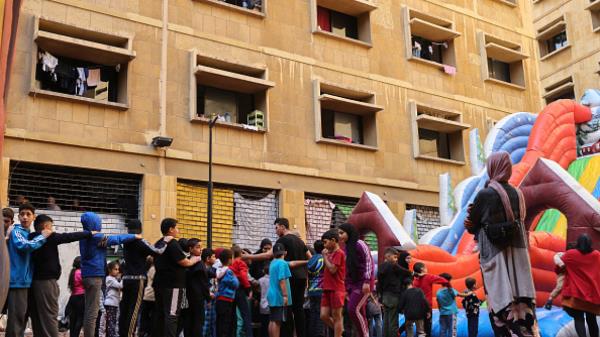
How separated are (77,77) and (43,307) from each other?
10096 millimetres

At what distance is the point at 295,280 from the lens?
982 centimetres

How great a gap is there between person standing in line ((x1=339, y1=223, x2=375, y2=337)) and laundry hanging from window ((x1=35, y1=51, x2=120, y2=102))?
387 inches

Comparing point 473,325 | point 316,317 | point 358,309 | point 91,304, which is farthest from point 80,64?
point 473,325

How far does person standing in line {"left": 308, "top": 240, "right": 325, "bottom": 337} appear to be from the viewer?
9.79 metres

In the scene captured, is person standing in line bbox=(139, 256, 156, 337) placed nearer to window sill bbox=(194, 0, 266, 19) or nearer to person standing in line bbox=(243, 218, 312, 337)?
person standing in line bbox=(243, 218, 312, 337)

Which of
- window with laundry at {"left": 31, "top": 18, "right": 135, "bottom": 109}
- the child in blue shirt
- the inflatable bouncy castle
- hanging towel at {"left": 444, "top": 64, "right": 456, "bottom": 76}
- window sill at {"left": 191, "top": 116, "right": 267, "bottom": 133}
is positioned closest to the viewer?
the child in blue shirt

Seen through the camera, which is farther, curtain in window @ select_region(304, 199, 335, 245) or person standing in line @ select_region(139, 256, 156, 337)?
curtain in window @ select_region(304, 199, 335, 245)

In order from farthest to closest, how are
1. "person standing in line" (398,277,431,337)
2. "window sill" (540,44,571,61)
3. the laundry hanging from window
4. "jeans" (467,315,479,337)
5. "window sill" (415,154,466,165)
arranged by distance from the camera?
1. "window sill" (540,44,571,61)
2. "window sill" (415,154,466,165)
3. the laundry hanging from window
4. "jeans" (467,315,479,337)
5. "person standing in line" (398,277,431,337)

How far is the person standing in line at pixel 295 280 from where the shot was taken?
9734 mm

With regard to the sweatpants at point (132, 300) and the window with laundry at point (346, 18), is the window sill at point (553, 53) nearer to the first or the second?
the window with laundry at point (346, 18)

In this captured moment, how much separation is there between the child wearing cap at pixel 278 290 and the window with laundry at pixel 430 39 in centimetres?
1425

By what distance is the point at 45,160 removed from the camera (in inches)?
594

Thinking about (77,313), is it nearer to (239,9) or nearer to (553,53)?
(239,9)

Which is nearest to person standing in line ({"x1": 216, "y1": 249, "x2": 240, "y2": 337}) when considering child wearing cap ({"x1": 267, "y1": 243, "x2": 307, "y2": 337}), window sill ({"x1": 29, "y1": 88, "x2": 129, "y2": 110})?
child wearing cap ({"x1": 267, "y1": 243, "x2": 307, "y2": 337})
